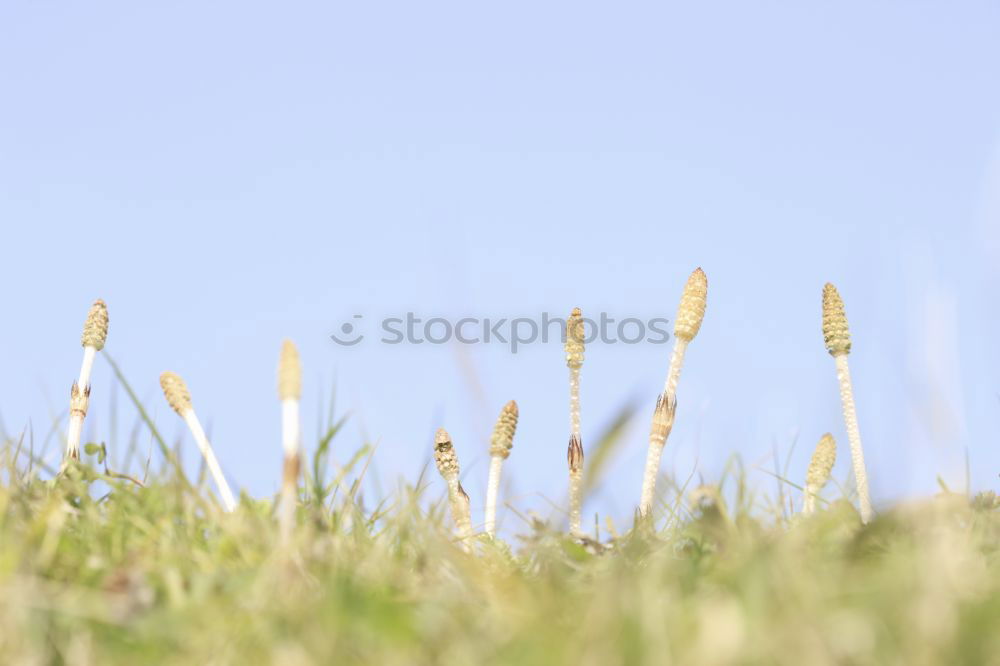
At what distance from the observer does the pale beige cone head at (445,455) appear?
449 centimetres

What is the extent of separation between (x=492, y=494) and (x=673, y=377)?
2.79 feet

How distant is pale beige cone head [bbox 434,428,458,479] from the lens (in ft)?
14.7

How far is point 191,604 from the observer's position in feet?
10.3

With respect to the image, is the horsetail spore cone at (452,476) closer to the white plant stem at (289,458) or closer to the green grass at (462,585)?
the green grass at (462,585)

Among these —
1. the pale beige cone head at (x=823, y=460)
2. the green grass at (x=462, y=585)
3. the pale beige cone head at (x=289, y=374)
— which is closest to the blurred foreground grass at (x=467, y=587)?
the green grass at (x=462, y=585)

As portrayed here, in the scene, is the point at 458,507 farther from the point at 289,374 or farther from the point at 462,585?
the point at 289,374

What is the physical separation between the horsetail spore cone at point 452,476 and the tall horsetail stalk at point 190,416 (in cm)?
79

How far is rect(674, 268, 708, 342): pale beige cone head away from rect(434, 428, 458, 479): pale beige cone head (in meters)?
0.96

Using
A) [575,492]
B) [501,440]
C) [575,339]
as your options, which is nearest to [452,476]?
[501,440]

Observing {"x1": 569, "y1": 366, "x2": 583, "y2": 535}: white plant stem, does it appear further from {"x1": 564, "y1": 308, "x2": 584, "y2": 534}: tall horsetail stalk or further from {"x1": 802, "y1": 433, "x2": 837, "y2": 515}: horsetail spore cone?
{"x1": 802, "y1": 433, "x2": 837, "y2": 515}: horsetail spore cone

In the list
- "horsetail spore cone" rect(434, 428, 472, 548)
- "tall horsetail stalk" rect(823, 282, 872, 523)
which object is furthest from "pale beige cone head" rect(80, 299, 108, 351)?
"tall horsetail stalk" rect(823, 282, 872, 523)

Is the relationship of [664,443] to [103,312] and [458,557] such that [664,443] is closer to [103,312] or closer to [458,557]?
[458,557]

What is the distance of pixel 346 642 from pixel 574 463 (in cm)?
176

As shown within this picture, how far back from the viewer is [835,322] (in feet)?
14.5
